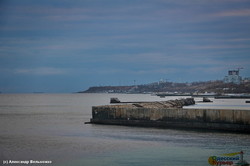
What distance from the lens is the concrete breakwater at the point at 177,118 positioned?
3177 cm

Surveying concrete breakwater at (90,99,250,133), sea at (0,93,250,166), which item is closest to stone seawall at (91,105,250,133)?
concrete breakwater at (90,99,250,133)

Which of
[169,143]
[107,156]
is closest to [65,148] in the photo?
[107,156]

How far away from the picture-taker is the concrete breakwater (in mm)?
31766

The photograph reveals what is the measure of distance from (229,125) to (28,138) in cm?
1489

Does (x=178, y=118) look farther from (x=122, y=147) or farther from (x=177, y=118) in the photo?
(x=122, y=147)

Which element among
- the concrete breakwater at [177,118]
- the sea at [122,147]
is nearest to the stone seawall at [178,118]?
the concrete breakwater at [177,118]

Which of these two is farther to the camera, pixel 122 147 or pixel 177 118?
pixel 177 118

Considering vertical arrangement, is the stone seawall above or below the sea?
above

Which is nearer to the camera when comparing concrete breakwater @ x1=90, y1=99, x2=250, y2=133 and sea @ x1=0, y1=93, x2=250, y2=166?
sea @ x1=0, y1=93, x2=250, y2=166

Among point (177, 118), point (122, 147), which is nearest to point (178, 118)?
point (177, 118)

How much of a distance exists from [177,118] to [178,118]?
0.32 feet

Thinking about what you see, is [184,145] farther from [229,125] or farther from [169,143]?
[229,125]

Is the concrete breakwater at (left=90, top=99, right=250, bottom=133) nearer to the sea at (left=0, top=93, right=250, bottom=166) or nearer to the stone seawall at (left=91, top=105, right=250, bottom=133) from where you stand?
the stone seawall at (left=91, top=105, right=250, bottom=133)

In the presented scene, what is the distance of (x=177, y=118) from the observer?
35250 mm
